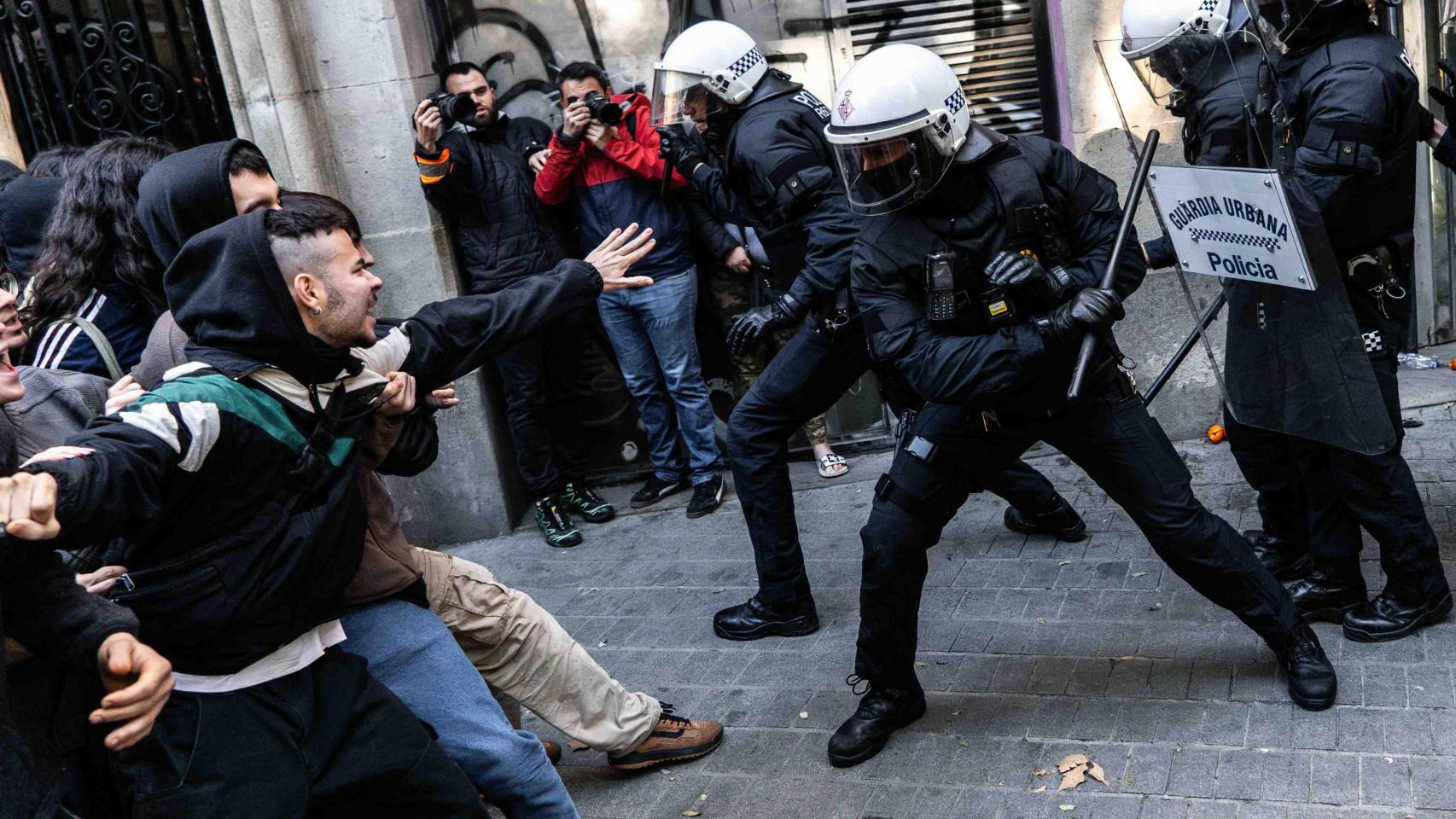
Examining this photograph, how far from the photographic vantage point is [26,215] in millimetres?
3998

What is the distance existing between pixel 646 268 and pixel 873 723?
9.92 feet

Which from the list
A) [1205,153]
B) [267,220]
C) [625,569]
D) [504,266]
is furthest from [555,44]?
[267,220]

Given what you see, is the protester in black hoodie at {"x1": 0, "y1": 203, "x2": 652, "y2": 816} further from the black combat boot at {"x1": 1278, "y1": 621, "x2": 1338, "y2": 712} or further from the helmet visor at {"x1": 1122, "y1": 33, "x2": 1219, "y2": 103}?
the helmet visor at {"x1": 1122, "y1": 33, "x2": 1219, "y2": 103}

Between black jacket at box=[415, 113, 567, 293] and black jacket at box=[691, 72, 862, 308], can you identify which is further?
black jacket at box=[415, 113, 567, 293]

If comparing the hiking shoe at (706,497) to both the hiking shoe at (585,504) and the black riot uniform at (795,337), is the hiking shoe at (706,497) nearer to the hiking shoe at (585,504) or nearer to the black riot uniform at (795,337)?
the hiking shoe at (585,504)

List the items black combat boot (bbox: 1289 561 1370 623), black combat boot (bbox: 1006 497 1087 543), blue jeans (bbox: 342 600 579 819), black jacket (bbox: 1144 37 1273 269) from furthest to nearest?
black combat boot (bbox: 1006 497 1087 543) → black combat boot (bbox: 1289 561 1370 623) → black jacket (bbox: 1144 37 1273 269) → blue jeans (bbox: 342 600 579 819)

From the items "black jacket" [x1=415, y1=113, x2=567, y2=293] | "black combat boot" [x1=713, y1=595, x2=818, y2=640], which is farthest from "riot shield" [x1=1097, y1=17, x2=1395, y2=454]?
"black jacket" [x1=415, y1=113, x2=567, y2=293]

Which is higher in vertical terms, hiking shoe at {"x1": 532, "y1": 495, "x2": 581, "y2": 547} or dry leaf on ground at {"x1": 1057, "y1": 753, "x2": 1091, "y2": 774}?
dry leaf on ground at {"x1": 1057, "y1": 753, "x2": 1091, "y2": 774}

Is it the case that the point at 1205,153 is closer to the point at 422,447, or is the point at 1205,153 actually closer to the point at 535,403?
the point at 422,447

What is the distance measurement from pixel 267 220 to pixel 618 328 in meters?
3.65

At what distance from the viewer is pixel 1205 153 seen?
4.16 m

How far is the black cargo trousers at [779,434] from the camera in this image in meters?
Result: 4.81

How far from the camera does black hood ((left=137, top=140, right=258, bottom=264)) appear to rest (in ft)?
11.0

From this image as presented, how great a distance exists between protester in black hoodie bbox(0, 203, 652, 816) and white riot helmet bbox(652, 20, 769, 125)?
2.26m
